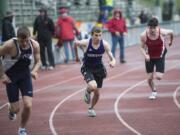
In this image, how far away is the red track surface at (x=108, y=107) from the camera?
10414 millimetres

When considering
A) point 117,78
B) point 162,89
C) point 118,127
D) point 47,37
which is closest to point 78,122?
point 118,127

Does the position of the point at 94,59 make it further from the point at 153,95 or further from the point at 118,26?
the point at 118,26

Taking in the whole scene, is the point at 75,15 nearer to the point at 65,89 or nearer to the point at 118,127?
the point at 65,89

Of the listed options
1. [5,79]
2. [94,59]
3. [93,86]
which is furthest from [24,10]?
[5,79]

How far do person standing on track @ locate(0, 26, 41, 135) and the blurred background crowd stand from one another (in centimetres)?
808

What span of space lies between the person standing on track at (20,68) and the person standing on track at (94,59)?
152cm

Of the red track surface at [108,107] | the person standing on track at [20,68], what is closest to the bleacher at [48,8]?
the red track surface at [108,107]

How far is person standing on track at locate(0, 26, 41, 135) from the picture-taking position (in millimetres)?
9680

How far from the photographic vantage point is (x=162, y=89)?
15.2 meters

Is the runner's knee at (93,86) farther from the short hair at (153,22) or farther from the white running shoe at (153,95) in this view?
the white running shoe at (153,95)

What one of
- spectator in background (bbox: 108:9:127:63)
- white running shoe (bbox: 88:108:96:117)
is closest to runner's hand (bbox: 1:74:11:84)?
white running shoe (bbox: 88:108:96:117)

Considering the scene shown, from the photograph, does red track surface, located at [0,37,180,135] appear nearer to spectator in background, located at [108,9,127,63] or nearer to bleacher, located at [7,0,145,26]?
spectator in background, located at [108,9,127,63]

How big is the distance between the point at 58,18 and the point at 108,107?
1165cm

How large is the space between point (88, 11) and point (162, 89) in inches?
766
